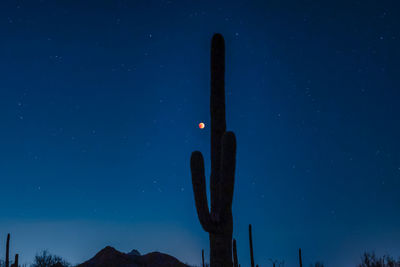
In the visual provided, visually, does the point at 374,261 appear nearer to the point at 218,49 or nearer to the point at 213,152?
the point at 213,152

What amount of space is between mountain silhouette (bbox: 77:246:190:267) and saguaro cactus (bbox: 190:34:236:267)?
17032 mm

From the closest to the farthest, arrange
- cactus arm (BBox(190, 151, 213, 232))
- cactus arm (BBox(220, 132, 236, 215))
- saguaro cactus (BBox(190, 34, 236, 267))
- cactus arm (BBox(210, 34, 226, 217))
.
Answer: cactus arm (BBox(220, 132, 236, 215)), saguaro cactus (BBox(190, 34, 236, 267)), cactus arm (BBox(190, 151, 213, 232)), cactus arm (BBox(210, 34, 226, 217))

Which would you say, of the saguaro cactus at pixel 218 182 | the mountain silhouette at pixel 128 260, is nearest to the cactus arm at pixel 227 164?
the saguaro cactus at pixel 218 182

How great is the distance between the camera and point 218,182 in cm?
1114

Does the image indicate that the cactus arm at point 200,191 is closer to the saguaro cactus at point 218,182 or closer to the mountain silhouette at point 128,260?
the saguaro cactus at point 218,182

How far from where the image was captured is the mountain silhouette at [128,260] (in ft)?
86.4

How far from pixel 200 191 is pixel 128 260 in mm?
18839

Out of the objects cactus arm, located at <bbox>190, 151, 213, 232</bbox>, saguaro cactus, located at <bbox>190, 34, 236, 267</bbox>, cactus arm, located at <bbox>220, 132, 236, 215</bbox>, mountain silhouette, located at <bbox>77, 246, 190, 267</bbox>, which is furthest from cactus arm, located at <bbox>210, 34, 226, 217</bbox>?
mountain silhouette, located at <bbox>77, 246, 190, 267</bbox>

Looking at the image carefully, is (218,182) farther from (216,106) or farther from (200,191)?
(216,106)

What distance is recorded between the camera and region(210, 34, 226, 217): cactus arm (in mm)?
11312

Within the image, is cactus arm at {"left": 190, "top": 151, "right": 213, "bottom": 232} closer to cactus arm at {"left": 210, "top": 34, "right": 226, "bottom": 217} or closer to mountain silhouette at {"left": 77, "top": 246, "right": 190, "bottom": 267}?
cactus arm at {"left": 210, "top": 34, "right": 226, "bottom": 217}

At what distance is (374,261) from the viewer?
56.2 feet

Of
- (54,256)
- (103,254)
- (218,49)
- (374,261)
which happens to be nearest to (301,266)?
(374,261)

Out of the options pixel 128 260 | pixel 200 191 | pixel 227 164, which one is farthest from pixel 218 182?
pixel 128 260
